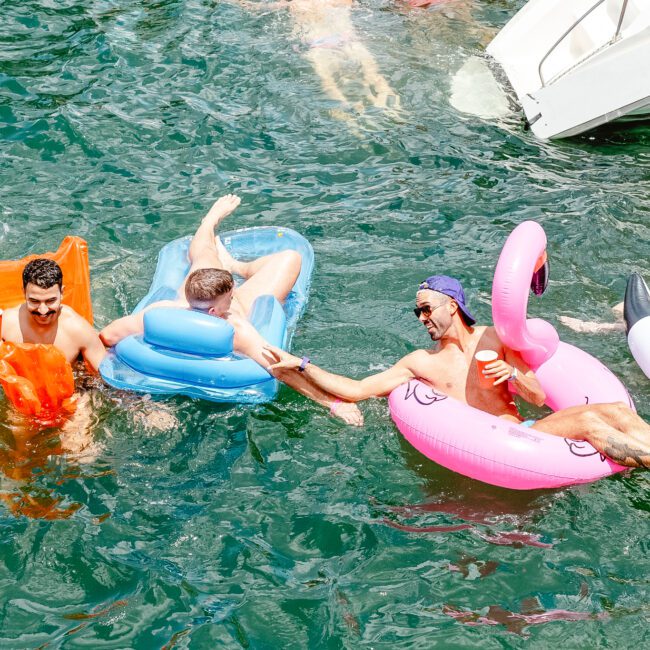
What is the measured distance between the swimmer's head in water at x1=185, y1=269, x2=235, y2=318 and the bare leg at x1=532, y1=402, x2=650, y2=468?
2153mm

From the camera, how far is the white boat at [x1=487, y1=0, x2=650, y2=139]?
873 cm

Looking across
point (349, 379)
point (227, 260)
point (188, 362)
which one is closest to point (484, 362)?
point (349, 379)

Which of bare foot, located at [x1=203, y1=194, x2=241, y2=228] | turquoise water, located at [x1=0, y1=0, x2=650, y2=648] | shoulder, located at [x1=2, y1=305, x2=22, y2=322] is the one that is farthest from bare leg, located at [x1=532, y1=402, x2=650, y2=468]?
shoulder, located at [x1=2, y1=305, x2=22, y2=322]

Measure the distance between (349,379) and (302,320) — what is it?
46.2 inches

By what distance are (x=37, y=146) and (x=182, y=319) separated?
158 inches

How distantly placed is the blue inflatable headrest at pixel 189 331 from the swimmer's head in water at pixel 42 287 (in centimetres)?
61

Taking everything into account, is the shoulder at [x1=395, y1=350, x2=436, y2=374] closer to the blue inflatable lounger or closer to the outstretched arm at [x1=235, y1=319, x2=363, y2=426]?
the outstretched arm at [x1=235, y1=319, x2=363, y2=426]

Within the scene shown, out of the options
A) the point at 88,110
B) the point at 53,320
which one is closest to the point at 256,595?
the point at 53,320

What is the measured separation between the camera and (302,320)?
6.93 metres

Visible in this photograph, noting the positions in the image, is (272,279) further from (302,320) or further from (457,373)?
(457,373)

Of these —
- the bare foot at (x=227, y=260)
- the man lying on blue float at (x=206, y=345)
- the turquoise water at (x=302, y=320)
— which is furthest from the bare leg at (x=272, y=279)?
the turquoise water at (x=302, y=320)

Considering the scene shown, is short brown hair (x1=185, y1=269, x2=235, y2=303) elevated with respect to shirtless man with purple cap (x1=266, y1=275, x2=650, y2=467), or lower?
elevated

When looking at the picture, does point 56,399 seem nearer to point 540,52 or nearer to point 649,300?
point 649,300

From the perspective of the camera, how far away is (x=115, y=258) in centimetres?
763
